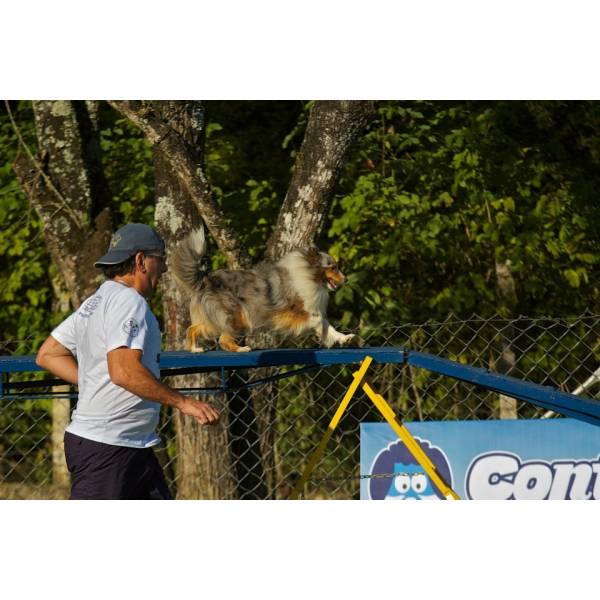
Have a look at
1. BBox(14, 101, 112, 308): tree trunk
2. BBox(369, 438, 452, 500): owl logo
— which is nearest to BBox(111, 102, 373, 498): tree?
BBox(14, 101, 112, 308): tree trunk

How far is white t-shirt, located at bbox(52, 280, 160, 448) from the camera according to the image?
3393 mm

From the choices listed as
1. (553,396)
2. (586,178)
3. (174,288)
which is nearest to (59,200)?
(174,288)

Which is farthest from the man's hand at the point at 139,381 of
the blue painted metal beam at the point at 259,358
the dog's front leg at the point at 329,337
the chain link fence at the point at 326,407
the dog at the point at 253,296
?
the chain link fence at the point at 326,407

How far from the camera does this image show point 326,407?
27.3 feet

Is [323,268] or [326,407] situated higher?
[323,268]

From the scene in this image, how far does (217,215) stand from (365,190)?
2.69 metres

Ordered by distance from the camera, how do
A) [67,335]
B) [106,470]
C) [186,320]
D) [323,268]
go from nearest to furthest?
1. [106,470]
2. [67,335]
3. [323,268]
4. [186,320]

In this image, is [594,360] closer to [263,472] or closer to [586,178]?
[586,178]

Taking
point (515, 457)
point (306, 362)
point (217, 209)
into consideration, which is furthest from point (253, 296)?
point (515, 457)

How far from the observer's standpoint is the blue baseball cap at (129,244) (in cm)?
355

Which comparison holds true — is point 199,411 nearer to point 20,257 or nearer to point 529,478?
point 529,478

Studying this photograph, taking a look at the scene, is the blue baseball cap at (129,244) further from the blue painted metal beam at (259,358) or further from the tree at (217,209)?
the tree at (217,209)

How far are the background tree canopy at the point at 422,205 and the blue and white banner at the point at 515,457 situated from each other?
10.2 feet

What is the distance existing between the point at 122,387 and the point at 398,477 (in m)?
2.26
